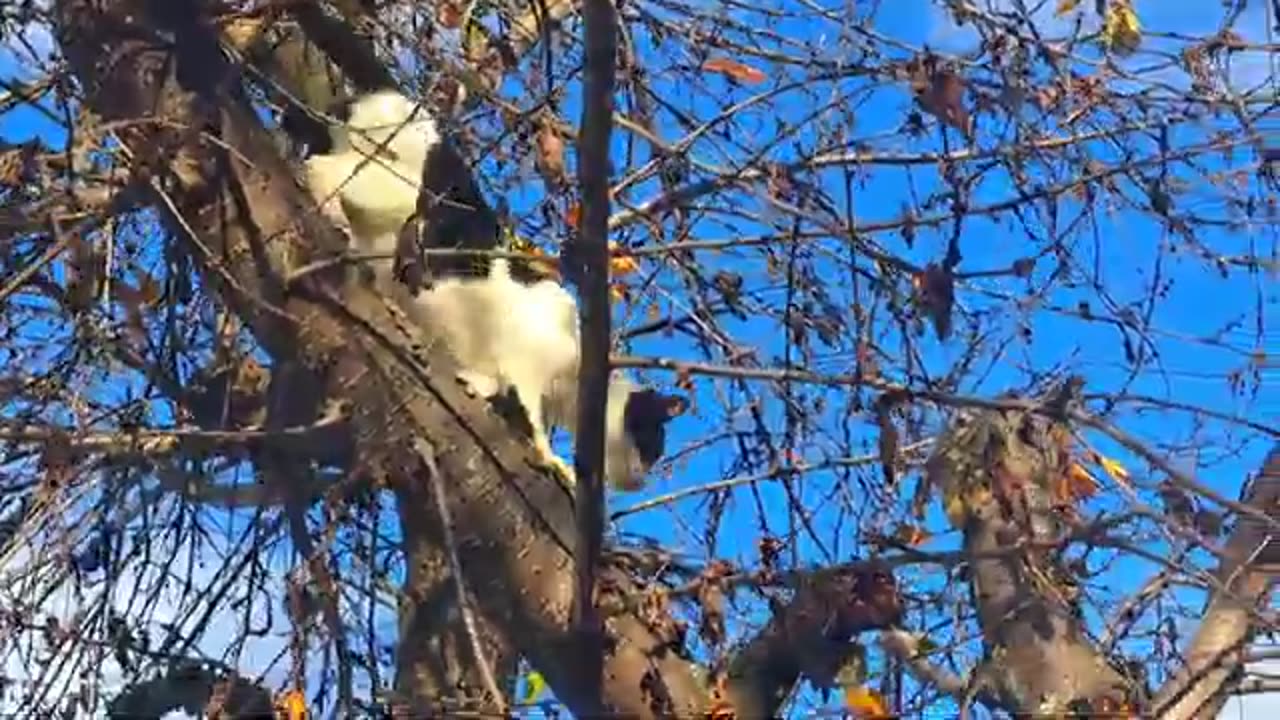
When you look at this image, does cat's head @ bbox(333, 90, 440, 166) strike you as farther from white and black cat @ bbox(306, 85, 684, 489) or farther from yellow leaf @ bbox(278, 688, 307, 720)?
yellow leaf @ bbox(278, 688, 307, 720)

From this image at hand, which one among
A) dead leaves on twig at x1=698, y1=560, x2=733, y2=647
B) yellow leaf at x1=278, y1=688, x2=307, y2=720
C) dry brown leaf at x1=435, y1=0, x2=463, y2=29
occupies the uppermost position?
dry brown leaf at x1=435, y1=0, x2=463, y2=29

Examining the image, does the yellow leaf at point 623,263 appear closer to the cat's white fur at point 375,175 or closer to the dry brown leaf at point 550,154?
the dry brown leaf at point 550,154

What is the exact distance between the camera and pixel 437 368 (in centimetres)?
256

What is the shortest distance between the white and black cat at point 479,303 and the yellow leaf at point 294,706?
20.1 inches

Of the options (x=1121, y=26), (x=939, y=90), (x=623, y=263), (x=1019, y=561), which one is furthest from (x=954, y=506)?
(x=1121, y=26)

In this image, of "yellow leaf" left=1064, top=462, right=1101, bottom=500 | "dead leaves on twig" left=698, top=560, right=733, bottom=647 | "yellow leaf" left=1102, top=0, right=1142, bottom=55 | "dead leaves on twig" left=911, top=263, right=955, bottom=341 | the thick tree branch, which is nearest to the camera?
the thick tree branch

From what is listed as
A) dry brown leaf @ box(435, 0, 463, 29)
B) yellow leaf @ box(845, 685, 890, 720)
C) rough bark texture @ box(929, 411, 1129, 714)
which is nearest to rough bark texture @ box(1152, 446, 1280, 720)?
rough bark texture @ box(929, 411, 1129, 714)

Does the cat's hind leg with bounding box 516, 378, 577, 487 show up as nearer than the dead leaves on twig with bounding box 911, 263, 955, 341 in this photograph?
No

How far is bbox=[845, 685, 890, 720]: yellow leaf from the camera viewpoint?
7.66 feet

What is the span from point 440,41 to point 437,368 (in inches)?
21.5

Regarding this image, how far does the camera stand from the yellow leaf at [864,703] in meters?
2.34

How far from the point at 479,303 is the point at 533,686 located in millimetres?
662

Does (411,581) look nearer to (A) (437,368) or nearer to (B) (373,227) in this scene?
(A) (437,368)

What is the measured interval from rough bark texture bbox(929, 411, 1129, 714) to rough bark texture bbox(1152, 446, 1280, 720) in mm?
150
